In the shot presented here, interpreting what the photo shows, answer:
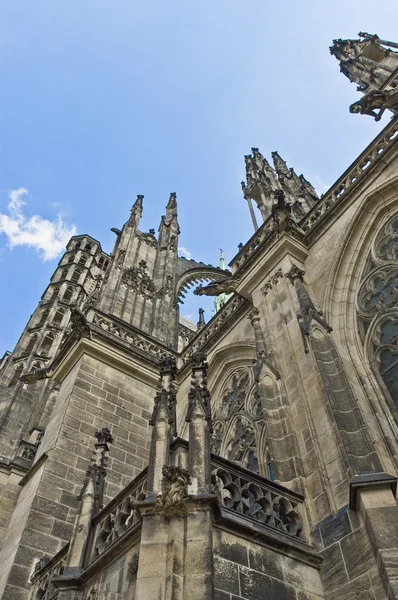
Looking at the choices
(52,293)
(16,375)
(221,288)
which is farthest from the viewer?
(52,293)

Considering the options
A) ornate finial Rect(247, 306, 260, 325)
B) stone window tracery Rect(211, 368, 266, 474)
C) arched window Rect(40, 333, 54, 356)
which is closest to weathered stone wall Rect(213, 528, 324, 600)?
stone window tracery Rect(211, 368, 266, 474)

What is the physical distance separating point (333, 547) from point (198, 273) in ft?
56.4

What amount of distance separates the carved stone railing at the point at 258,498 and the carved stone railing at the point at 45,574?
2.34m

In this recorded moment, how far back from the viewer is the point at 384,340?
7152 millimetres

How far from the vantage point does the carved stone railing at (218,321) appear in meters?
11.1

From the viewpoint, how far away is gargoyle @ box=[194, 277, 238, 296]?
10.6m

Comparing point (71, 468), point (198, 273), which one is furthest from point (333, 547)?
point (198, 273)

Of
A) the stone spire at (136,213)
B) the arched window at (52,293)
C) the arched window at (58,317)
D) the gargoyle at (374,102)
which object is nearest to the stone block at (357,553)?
the gargoyle at (374,102)

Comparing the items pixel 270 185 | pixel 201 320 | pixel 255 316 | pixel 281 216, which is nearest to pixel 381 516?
pixel 255 316

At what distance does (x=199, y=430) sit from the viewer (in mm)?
5145

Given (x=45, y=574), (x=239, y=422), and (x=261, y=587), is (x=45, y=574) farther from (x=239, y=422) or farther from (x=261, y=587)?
(x=239, y=422)

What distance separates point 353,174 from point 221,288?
3504 millimetres

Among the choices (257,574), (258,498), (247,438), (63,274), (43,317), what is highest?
(63,274)

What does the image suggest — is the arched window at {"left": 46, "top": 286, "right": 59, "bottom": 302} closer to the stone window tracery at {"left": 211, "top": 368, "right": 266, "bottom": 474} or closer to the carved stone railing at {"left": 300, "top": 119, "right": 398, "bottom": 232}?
the stone window tracery at {"left": 211, "top": 368, "right": 266, "bottom": 474}
